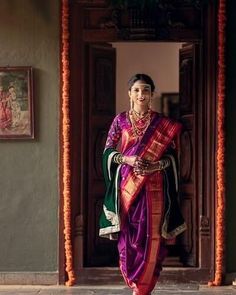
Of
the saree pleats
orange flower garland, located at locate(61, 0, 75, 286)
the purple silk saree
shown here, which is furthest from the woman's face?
orange flower garland, located at locate(61, 0, 75, 286)

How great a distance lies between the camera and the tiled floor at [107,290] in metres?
5.07

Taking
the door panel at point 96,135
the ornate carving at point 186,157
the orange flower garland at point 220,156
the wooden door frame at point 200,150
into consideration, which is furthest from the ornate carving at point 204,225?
the door panel at point 96,135

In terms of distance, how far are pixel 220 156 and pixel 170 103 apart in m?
2.73

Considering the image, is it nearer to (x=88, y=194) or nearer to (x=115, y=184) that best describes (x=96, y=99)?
(x=88, y=194)

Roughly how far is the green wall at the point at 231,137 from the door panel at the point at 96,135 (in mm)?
1060

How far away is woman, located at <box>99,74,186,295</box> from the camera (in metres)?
4.30

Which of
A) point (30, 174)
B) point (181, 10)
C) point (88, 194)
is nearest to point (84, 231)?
point (88, 194)

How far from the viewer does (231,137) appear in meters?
5.27

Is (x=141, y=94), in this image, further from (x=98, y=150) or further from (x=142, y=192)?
(x=98, y=150)

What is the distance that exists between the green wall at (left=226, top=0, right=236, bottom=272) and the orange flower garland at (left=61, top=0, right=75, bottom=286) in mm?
1296

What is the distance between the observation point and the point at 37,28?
531cm

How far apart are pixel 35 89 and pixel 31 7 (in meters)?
0.67

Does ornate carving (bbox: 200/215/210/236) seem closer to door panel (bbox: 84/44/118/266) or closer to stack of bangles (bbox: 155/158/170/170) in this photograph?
door panel (bbox: 84/44/118/266)

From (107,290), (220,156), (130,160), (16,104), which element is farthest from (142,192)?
(16,104)
